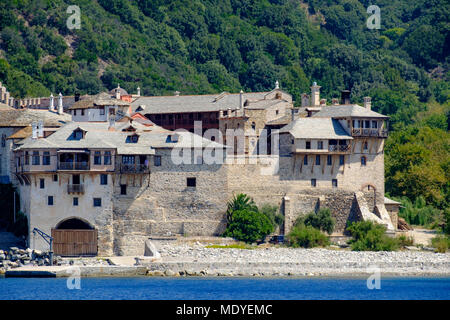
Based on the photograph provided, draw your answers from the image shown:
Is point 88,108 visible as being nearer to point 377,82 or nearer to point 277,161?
point 277,161

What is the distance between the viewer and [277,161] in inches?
3295

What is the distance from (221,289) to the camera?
68500mm

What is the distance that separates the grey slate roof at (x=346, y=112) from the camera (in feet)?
282

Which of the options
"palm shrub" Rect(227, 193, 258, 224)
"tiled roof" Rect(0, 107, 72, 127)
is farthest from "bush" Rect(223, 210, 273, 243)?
"tiled roof" Rect(0, 107, 72, 127)

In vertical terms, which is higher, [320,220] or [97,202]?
[97,202]

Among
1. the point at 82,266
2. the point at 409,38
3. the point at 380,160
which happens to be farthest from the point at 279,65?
the point at 82,266

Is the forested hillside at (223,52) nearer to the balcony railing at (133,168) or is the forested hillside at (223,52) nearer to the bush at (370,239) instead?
the bush at (370,239)

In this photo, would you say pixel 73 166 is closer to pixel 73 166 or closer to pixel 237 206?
pixel 73 166

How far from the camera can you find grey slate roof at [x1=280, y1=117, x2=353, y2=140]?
277 ft

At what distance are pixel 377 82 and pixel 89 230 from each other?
71.9 m

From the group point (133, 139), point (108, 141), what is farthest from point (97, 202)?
point (133, 139)

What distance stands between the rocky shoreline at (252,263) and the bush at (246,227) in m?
1.99

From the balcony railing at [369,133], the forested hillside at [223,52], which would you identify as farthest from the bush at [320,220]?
the forested hillside at [223,52]

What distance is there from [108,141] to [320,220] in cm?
1458
